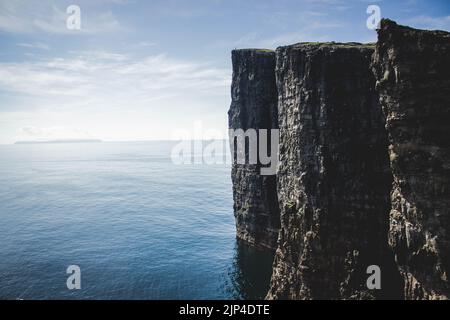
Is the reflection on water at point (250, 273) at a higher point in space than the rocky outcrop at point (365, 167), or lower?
lower

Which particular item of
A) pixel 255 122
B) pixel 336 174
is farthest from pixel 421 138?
pixel 255 122

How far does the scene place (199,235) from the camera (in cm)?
8625

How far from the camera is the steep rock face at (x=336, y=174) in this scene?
125 feet

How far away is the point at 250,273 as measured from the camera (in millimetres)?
62500

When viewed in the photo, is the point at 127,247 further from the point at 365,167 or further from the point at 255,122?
the point at 365,167

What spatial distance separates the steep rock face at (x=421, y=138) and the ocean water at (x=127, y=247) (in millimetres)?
30707

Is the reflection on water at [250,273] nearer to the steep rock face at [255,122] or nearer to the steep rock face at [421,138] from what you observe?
the steep rock face at [255,122]

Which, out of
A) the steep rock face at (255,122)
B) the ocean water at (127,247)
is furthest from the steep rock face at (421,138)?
the steep rock face at (255,122)

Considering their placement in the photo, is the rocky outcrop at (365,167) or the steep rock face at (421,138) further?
the rocky outcrop at (365,167)

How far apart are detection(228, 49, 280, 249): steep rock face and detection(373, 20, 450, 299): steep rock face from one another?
121 ft

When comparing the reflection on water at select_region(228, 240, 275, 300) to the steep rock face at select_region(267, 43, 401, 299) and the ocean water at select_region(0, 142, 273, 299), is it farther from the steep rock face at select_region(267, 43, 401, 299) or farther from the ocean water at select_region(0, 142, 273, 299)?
the steep rock face at select_region(267, 43, 401, 299)

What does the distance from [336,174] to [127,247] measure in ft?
182

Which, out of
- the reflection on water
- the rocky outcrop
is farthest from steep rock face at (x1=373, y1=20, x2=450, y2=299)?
the reflection on water
